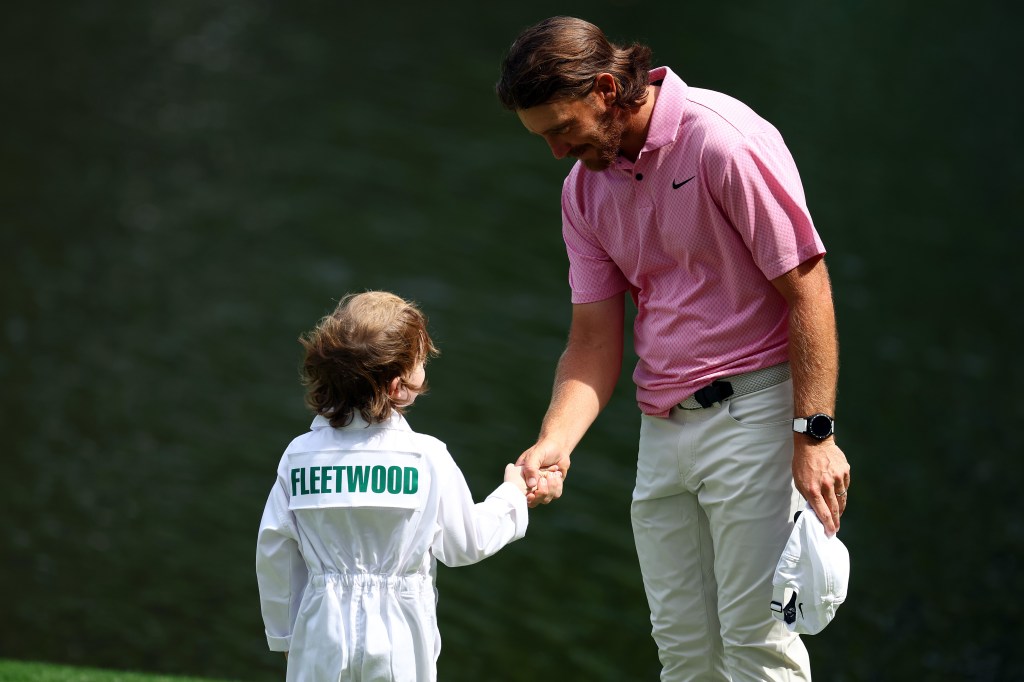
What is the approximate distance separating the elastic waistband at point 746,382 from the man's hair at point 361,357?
72cm

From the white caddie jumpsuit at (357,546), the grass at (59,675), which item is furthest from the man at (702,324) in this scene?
the grass at (59,675)

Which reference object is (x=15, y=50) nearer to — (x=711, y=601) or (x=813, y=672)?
(x=813, y=672)

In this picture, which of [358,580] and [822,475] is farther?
[822,475]

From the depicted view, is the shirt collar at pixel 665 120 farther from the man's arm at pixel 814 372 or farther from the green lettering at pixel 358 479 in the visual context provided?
the green lettering at pixel 358 479

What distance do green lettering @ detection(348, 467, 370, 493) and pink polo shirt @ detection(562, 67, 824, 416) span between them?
81 cm

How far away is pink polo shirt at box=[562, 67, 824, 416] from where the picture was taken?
299cm

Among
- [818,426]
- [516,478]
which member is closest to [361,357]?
[516,478]

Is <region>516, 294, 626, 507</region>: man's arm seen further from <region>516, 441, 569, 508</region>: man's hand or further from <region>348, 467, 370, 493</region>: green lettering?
<region>348, 467, 370, 493</region>: green lettering

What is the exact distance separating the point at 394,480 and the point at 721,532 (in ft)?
2.74

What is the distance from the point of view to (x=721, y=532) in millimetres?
3195

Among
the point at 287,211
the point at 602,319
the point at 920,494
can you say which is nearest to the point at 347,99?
the point at 287,211

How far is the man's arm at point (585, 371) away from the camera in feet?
11.3

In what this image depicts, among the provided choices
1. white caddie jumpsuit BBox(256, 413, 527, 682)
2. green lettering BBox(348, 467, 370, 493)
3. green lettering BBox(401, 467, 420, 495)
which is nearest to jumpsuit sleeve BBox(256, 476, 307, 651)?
white caddie jumpsuit BBox(256, 413, 527, 682)

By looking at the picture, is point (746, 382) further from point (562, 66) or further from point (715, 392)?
point (562, 66)
